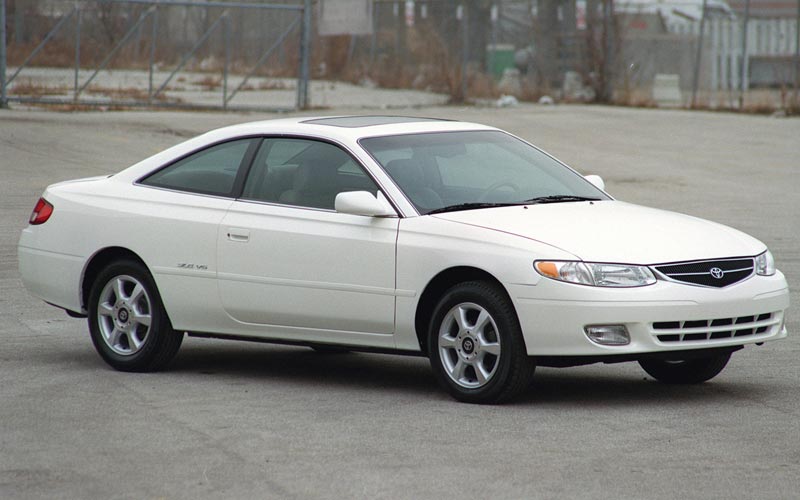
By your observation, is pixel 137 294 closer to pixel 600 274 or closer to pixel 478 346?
pixel 478 346

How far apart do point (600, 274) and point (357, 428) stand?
1422 millimetres

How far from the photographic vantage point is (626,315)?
7.19 metres

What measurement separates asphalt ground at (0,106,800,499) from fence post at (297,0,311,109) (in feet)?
53.2

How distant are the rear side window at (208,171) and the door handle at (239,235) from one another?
0.31m

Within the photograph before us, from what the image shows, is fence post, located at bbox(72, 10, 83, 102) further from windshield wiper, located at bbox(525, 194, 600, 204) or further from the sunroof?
windshield wiper, located at bbox(525, 194, 600, 204)

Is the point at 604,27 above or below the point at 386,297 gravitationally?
above

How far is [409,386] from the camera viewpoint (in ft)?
27.2

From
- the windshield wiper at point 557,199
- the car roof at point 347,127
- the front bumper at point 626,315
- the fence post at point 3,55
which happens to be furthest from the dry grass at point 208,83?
the front bumper at point 626,315

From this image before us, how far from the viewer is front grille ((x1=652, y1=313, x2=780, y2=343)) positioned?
7305 millimetres

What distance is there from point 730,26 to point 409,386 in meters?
36.3

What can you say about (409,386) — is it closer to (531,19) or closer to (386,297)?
(386,297)

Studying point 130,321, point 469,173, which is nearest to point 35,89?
point 130,321

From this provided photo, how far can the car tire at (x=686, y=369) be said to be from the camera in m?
8.23

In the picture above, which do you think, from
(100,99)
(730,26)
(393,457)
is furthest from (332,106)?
(393,457)
